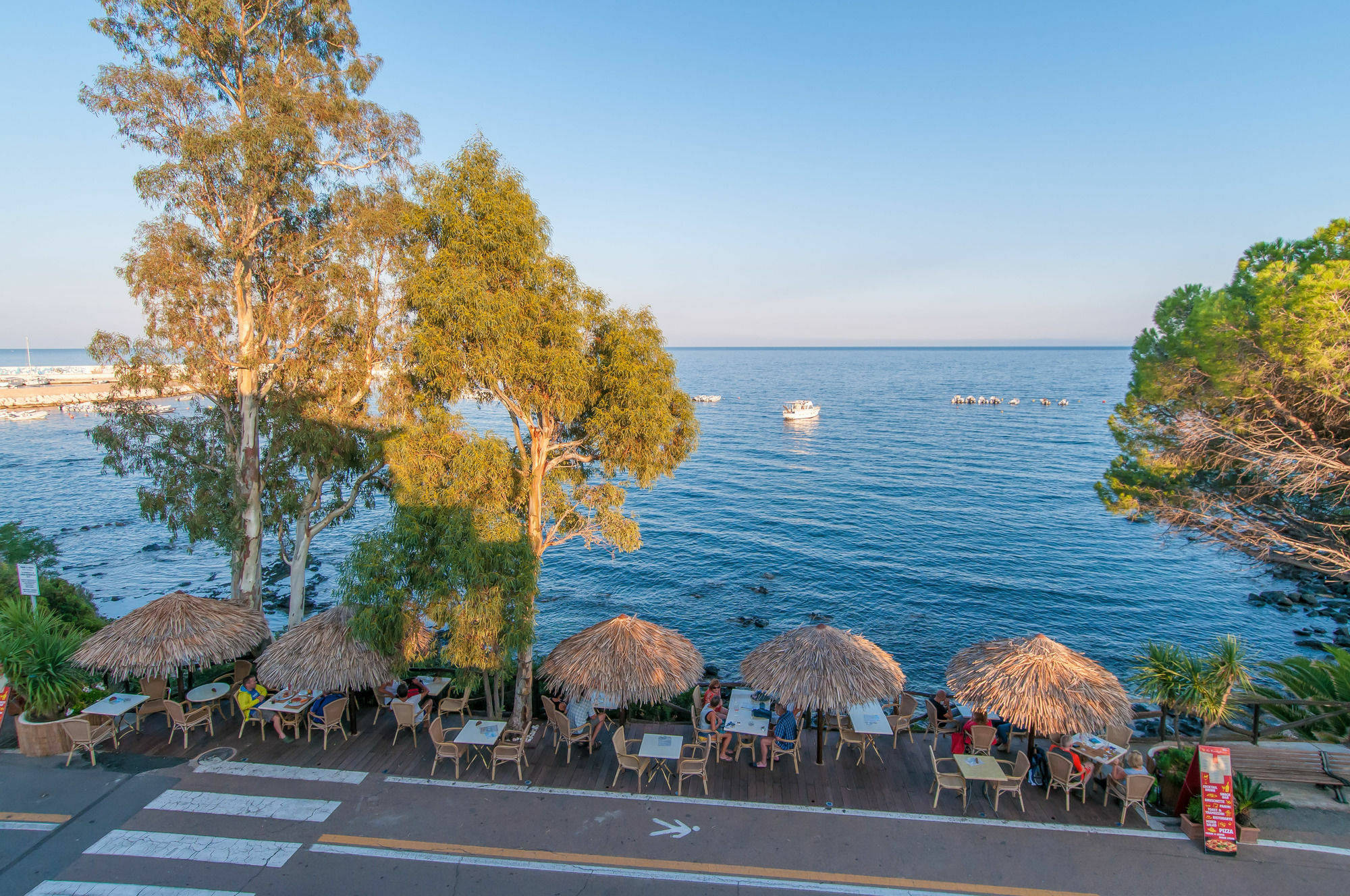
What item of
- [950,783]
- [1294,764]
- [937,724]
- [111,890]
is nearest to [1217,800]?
[1294,764]

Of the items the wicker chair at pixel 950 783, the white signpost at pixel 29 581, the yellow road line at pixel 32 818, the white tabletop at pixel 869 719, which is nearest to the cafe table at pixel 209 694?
the yellow road line at pixel 32 818

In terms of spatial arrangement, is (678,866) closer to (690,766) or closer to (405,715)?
(690,766)

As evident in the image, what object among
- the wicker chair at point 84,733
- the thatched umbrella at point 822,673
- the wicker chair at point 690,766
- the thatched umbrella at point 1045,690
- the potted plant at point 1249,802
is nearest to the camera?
the potted plant at point 1249,802

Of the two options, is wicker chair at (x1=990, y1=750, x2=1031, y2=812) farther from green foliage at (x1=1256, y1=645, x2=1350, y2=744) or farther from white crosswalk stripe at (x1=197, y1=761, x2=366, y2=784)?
white crosswalk stripe at (x1=197, y1=761, x2=366, y2=784)

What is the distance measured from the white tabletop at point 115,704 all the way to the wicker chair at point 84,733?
17 centimetres

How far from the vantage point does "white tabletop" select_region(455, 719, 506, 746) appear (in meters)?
12.0

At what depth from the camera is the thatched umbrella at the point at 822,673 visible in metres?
11.7

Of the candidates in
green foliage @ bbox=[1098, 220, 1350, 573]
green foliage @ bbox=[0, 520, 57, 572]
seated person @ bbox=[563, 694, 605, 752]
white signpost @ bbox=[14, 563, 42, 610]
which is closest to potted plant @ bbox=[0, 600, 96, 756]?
white signpost @ bbox=[14, 563, 42, 610]

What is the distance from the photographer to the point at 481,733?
1226 centimetres

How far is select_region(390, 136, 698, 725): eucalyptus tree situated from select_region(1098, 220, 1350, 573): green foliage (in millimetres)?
12975

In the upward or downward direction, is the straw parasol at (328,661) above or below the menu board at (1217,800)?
above

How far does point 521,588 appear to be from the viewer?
12852mm

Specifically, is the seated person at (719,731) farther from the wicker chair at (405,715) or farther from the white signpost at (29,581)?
the white signpost at (29,581)

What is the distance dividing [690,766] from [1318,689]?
15036 millimetres
